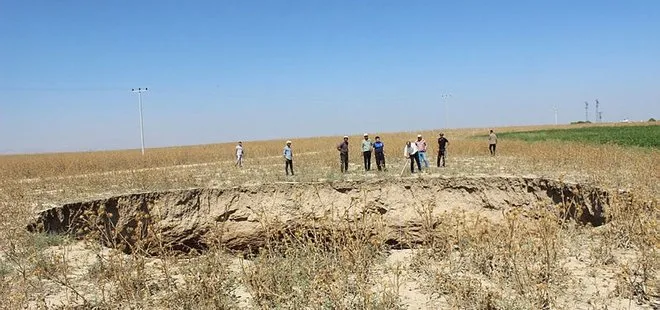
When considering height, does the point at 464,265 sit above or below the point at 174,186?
below

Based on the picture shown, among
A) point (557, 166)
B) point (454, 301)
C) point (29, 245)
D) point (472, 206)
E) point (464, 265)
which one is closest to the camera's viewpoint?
point (454, 301)

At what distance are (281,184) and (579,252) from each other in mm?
7577

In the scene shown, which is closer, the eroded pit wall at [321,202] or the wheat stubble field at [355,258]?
the wheat stubble field at [355,258]

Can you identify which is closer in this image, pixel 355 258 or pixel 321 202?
pixel 355 258

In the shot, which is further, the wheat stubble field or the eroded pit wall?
the eroded pit wall

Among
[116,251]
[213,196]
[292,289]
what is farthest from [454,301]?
[213,196]

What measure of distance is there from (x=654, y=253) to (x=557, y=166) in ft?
26.3

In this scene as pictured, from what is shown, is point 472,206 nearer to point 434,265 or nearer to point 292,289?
point 434,265

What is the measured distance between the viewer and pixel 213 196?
38.3 feet

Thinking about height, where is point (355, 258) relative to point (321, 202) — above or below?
above

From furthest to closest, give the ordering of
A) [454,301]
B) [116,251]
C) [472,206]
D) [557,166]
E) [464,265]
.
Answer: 1. [557,166]
2. [472,206]
3. [464,265]
4. [116,251]
5. [454,301]

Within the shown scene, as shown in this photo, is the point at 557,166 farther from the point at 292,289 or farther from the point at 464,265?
the point at 292,289

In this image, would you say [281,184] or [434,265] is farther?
[281,184]

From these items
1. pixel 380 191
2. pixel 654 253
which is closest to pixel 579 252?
pixel 654 253
